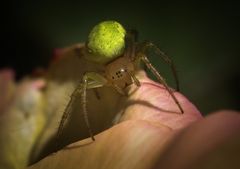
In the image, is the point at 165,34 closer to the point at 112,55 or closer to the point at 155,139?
the point at 112,55

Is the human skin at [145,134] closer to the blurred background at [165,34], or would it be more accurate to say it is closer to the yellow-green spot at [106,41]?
the yellow-green spot at [106,41]

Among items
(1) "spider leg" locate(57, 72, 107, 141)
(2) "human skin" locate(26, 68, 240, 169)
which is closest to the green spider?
(1) "spider leg" locate(57, 72, 107, 141)

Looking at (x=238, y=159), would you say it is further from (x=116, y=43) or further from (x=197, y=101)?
(x=197, y=101)

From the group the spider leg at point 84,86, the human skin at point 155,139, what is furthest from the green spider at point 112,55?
the human skin at point 155,139

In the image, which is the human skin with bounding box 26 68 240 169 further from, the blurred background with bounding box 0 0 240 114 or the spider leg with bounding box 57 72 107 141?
the blurred background with bounding box 0 0 240 114

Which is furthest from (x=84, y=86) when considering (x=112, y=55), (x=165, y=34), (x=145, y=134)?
(x=165, y=34)
